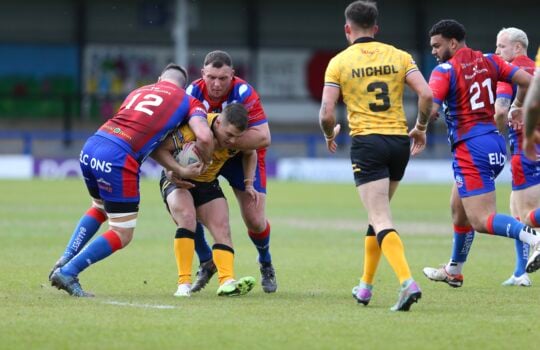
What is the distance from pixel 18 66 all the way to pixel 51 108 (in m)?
2.10

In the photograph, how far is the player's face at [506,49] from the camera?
10.8 m

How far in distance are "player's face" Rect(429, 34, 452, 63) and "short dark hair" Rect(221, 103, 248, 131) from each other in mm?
1912

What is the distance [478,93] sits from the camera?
9.93 m

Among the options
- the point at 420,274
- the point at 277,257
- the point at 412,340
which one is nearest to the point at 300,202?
the point at 277,257

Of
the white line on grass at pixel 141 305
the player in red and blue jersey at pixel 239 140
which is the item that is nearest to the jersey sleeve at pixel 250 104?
the player in red and blue jersey at pixel 239 140

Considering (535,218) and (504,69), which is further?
(535,218)

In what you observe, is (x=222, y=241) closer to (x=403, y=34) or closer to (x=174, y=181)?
(x=174, y=181)

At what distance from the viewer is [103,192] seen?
30.5 feet

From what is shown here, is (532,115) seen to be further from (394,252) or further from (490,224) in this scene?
(490,224)

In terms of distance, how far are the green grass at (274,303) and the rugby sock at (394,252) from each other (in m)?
0.34

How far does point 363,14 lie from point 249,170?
2104mm

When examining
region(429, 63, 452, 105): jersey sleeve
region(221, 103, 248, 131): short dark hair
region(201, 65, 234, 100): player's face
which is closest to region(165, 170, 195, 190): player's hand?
region(221, 103, 248, 131): short dark hair

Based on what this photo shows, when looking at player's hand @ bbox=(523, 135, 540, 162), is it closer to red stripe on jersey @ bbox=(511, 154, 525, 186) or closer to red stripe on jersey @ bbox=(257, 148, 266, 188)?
red stripe on jersey @ bbox=(257, 148, 266, 188)

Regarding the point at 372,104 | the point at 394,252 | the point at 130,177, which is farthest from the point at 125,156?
the point at 394,252
